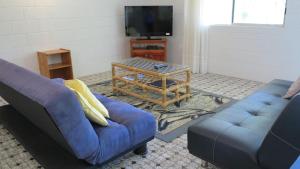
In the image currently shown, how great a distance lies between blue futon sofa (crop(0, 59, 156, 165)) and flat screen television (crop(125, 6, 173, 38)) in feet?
9.81

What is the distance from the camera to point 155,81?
3.68 metres

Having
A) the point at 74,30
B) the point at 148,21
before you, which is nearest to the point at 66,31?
the point at 74,30

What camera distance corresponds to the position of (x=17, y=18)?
4.08 m

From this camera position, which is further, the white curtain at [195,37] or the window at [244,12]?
the white curtain at [195,37]

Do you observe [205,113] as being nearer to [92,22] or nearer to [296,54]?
[296,54]

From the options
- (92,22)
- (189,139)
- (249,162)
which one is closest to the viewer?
(249,162)

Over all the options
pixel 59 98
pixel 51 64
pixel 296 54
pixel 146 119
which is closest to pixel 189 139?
pixel 146 119

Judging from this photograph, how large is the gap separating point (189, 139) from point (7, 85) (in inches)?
54.3

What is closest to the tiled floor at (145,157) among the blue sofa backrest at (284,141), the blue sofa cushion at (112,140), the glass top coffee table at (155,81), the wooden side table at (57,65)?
the blue sofa cushion at (112,140)

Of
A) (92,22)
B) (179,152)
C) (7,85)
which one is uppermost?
(92,22)

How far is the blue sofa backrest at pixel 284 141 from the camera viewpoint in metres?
1.44

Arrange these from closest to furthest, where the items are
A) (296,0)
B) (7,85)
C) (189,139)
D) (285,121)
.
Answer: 1. (285,121)
2. (7,85)
3. (189,139)
4. (296,0)

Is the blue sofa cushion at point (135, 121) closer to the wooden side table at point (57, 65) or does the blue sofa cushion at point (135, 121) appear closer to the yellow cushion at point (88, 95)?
the yellow cushion at point (88, 95)

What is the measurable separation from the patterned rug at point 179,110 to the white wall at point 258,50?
112cm
